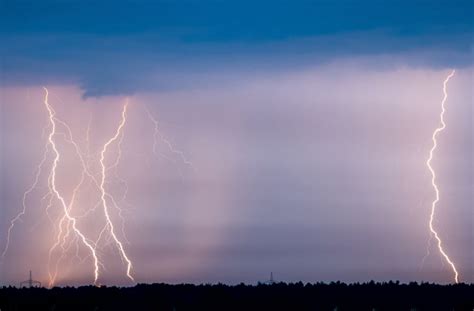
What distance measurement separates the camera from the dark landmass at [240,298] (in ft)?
143

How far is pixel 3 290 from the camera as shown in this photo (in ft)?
167

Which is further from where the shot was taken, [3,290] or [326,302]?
[3,290]

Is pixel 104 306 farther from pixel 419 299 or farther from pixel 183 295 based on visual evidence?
pixel 419 299

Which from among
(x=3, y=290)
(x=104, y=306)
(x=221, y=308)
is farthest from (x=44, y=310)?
(x=3, y=290)

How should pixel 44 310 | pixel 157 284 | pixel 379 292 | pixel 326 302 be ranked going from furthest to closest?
pixel 157 284 → pixel 379 292 → pixel 326 302 → pixel 44 310

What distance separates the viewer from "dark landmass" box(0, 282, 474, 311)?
43.7 meters

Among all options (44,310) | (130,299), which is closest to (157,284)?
(130,299)

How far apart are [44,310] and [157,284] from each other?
13.0 meters

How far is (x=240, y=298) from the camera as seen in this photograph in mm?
45969

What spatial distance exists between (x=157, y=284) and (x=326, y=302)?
37.6ft

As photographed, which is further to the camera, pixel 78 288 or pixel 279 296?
pixel 78 288

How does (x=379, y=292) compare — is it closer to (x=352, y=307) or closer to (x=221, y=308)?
(x=352, y=307)

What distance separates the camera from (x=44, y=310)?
42.4 metres

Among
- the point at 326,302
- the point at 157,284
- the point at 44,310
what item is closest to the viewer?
the point at 44,310
